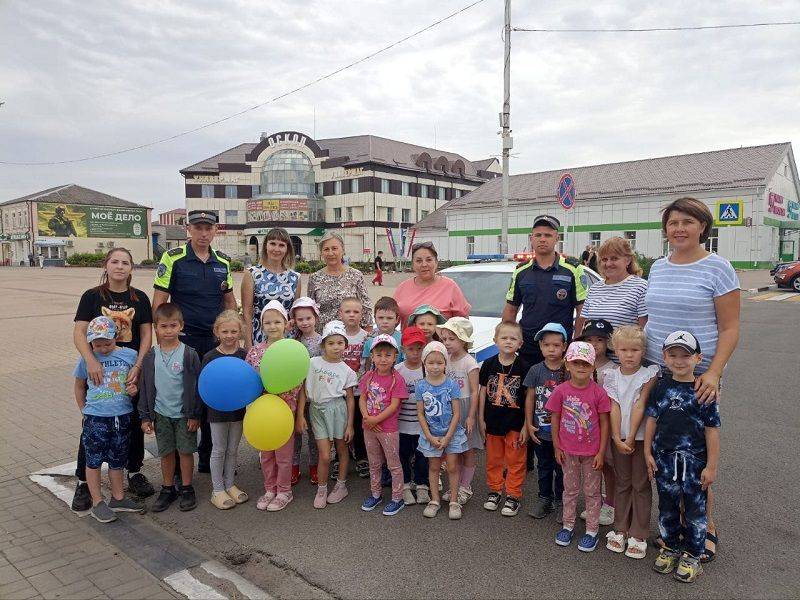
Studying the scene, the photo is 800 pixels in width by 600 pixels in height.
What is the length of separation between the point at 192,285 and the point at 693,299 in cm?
363

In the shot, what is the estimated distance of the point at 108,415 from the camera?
4008 mm

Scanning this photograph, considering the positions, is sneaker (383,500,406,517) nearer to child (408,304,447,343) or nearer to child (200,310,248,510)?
child (200,310,248,510)

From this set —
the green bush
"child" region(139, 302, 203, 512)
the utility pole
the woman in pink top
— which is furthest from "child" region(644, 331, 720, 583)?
the green bush

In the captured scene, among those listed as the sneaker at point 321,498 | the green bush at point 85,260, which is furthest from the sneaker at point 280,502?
the green bush at point 85,260

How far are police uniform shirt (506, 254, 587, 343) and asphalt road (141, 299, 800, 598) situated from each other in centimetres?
136

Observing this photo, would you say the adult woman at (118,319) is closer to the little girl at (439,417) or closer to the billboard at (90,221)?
the little girl at (439,417)

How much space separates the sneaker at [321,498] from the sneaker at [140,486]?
4.46ft

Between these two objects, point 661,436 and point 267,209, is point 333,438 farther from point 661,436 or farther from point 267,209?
point 267,209

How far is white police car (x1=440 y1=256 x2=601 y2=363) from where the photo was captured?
534cm

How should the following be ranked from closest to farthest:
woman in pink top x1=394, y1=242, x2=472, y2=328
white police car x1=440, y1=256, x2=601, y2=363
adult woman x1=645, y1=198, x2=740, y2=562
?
adult woman x1=645, y1=198, x2=740, y2=562 → woman in pink top x1=394, y1=242, x2=472, y2=328 → white police car x1=440, y1=256, x2=601, y2=363

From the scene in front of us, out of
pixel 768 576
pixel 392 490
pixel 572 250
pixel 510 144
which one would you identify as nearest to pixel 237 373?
pixel 392 490

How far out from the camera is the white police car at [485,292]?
5.34 m

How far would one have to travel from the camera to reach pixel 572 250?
39.7 metres

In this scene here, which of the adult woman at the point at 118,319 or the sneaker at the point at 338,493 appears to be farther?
the sneaker at the point at 338,493
